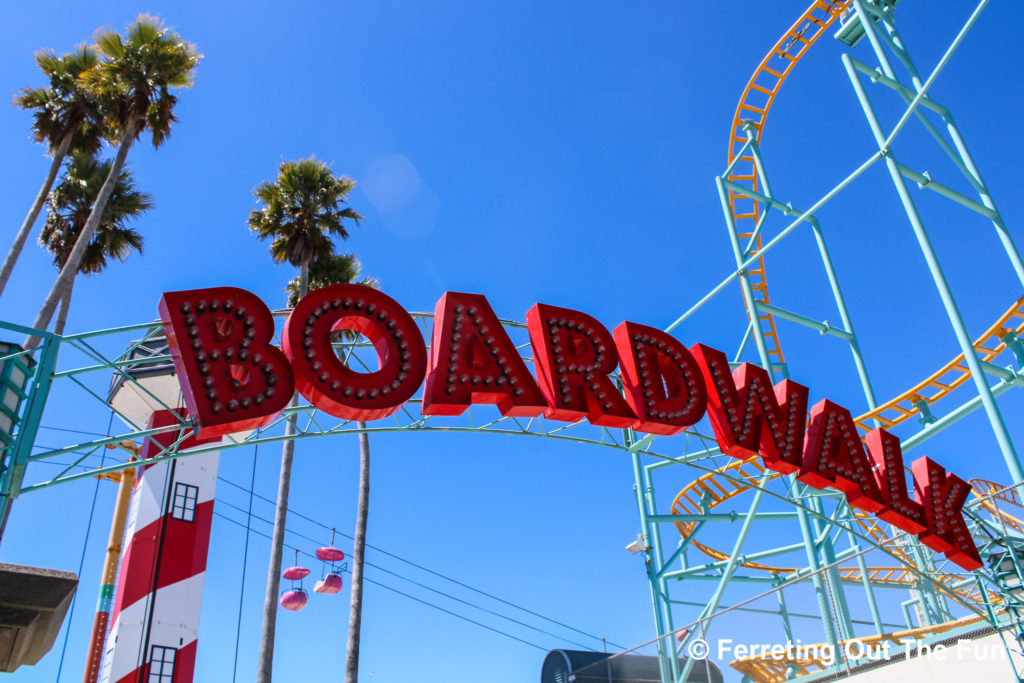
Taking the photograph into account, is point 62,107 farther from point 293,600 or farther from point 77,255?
point 293,600

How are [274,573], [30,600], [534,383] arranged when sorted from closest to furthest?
[30,600], [534,383], [274,573]

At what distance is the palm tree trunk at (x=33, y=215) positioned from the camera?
54.4 feet

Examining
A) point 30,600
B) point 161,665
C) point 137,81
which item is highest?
point 137,81

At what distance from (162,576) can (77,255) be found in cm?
731

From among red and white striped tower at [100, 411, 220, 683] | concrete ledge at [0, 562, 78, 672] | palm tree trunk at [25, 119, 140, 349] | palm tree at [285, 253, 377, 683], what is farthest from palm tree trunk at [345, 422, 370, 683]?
concrete ledge at [0, 562, 78, 672]

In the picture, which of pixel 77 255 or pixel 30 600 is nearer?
pixel 30 600

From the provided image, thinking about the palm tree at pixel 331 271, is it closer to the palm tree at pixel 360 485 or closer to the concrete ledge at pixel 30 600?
the palm tree at pixel 360 485

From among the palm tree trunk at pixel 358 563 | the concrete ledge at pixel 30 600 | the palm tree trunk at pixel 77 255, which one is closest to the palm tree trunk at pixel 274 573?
the palm tree trunk at pixel 358 563

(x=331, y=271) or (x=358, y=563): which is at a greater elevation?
(x=331, y=271)

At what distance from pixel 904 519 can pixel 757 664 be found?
4.29 m

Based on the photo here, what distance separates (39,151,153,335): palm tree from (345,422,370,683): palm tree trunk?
27.4ft

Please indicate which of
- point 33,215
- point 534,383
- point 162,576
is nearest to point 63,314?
point 33,215

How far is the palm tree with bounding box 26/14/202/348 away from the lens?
1859cm

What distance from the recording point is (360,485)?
1933cm
